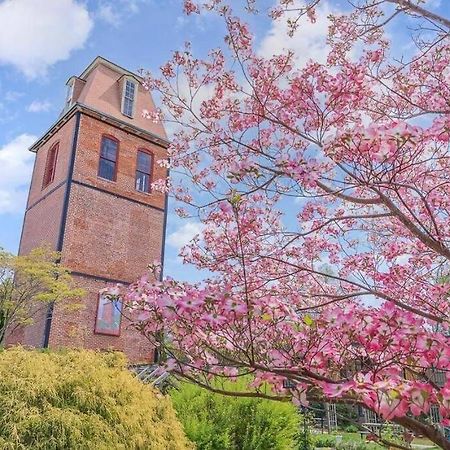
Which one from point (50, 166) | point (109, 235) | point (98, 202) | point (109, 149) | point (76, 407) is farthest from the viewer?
point (50, 166)

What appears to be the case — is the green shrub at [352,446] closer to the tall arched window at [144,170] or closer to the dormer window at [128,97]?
the tall arched window at [144,170]

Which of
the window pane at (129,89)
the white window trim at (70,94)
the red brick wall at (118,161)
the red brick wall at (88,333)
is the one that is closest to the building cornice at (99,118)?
the red brick wall at (118,161)

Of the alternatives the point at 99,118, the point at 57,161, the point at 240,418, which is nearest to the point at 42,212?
the point at 57,161

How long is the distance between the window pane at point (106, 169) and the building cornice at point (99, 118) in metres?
1.48

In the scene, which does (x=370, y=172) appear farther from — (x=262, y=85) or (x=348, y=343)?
(x=262, y=85)

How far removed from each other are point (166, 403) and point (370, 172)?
323cm

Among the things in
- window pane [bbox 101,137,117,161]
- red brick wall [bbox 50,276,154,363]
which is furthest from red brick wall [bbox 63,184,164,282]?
window pane [bbox 101,137,117,161]

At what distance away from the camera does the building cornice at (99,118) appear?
1582 cm

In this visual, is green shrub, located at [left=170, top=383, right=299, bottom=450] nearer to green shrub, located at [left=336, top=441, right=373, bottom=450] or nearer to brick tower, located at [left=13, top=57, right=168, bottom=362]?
green shrub, located at [left=336, top=441, right=373, bottom=450]

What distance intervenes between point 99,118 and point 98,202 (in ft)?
10.4

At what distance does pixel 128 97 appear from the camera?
17.7m

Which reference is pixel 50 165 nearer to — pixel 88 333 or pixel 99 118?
pixel 99 118

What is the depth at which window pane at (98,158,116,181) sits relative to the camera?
15.9 metres

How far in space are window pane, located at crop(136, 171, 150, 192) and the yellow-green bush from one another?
12825 mm
